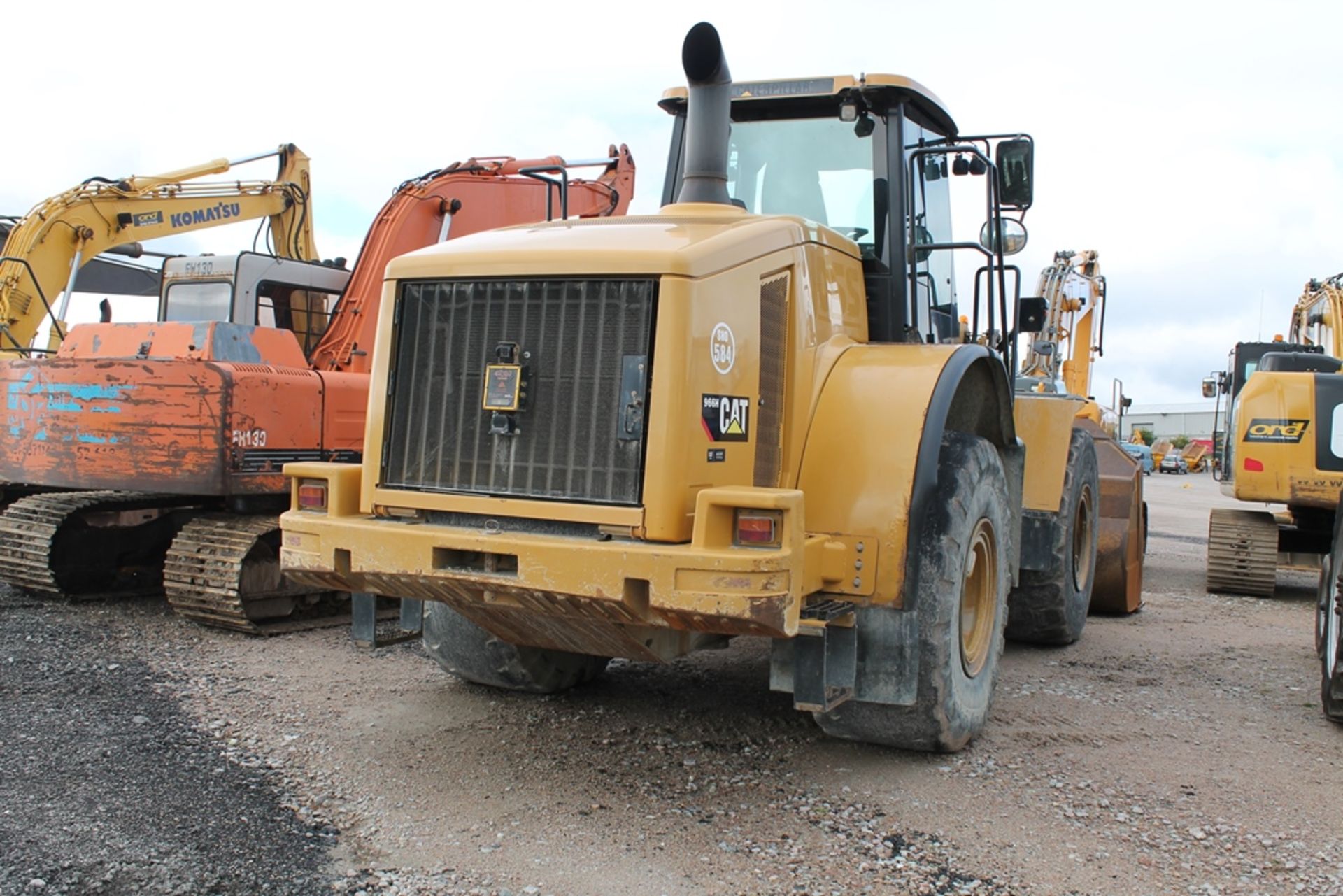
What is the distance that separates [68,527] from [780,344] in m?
6.29

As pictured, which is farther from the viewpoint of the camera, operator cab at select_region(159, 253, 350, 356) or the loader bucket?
operator cab at select_region(159, 253, 350, 356)

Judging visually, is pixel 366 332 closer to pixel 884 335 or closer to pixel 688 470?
pixel 884 335

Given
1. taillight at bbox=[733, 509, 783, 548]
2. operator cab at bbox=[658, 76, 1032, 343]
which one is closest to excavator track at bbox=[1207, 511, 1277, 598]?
operator cab at bbox=[658, 76, 1032, 343]

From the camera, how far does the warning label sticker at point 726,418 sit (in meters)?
4.27

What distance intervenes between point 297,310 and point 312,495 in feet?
19.3

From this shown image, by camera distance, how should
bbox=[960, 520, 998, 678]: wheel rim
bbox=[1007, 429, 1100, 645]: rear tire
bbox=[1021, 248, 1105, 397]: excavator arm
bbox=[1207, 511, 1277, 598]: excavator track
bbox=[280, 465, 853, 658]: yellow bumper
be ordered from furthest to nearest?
1. bbox=[1021, 248, 1105, 397]: excavator arm
2. bbox=[1207, 511, 1277, 598]: excavator track
3. bbox=[1007, 429, 1100, 645]: rear tire
4. bbox=[960, 520, 998, 678]: wheel rim
5. bbox=[280, 465, 853, 658]: yellow bumper

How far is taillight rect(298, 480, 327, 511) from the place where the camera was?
15.6ft

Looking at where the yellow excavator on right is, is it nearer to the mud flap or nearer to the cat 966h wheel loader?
the cat 966h wheel loader

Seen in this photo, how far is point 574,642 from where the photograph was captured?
15.7 feet

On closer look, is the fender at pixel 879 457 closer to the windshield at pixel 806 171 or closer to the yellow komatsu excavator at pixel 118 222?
the windshield at pixel 806 171

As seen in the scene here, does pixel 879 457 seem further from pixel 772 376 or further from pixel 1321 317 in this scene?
pixel 1321 317

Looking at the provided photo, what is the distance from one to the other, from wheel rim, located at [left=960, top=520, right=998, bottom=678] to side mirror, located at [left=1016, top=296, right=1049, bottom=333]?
1.55 meters

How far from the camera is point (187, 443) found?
7.62 m

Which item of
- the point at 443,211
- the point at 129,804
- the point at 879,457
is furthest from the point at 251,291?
the point at 879,457
